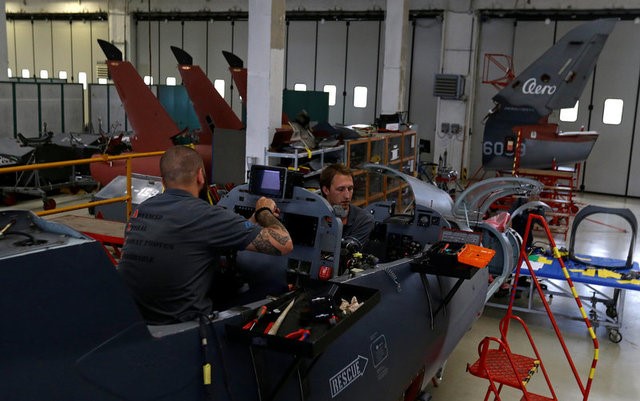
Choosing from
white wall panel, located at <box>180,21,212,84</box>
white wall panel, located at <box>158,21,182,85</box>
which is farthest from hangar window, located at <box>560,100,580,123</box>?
white wall panel, located at <box>158,21,182,85</box>

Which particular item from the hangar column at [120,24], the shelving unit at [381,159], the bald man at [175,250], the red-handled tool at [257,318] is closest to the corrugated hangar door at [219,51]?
the hangar column at [120,24]

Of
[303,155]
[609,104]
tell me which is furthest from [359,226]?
[609,104]

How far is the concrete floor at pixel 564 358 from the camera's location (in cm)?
545

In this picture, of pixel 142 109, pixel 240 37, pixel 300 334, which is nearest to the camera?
pixel 300 334

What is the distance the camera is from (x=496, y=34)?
18.0 meters

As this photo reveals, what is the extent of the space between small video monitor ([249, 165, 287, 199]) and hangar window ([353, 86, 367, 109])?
53.4ft

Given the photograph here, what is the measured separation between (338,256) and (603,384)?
335 cm

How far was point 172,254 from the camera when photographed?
2852 millimetres

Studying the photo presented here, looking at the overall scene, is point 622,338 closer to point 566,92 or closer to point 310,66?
point 566,92

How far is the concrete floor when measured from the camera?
5.45 meters

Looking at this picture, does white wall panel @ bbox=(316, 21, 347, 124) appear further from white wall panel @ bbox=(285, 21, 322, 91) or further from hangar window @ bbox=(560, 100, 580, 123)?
hangar window @ bbox=(560, 100, 580, 123)

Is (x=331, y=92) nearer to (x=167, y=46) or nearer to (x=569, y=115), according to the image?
(x=167, y=46)

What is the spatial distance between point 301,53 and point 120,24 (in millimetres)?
6730

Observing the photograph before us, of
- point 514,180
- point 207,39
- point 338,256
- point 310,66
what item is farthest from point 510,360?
point 207,39
